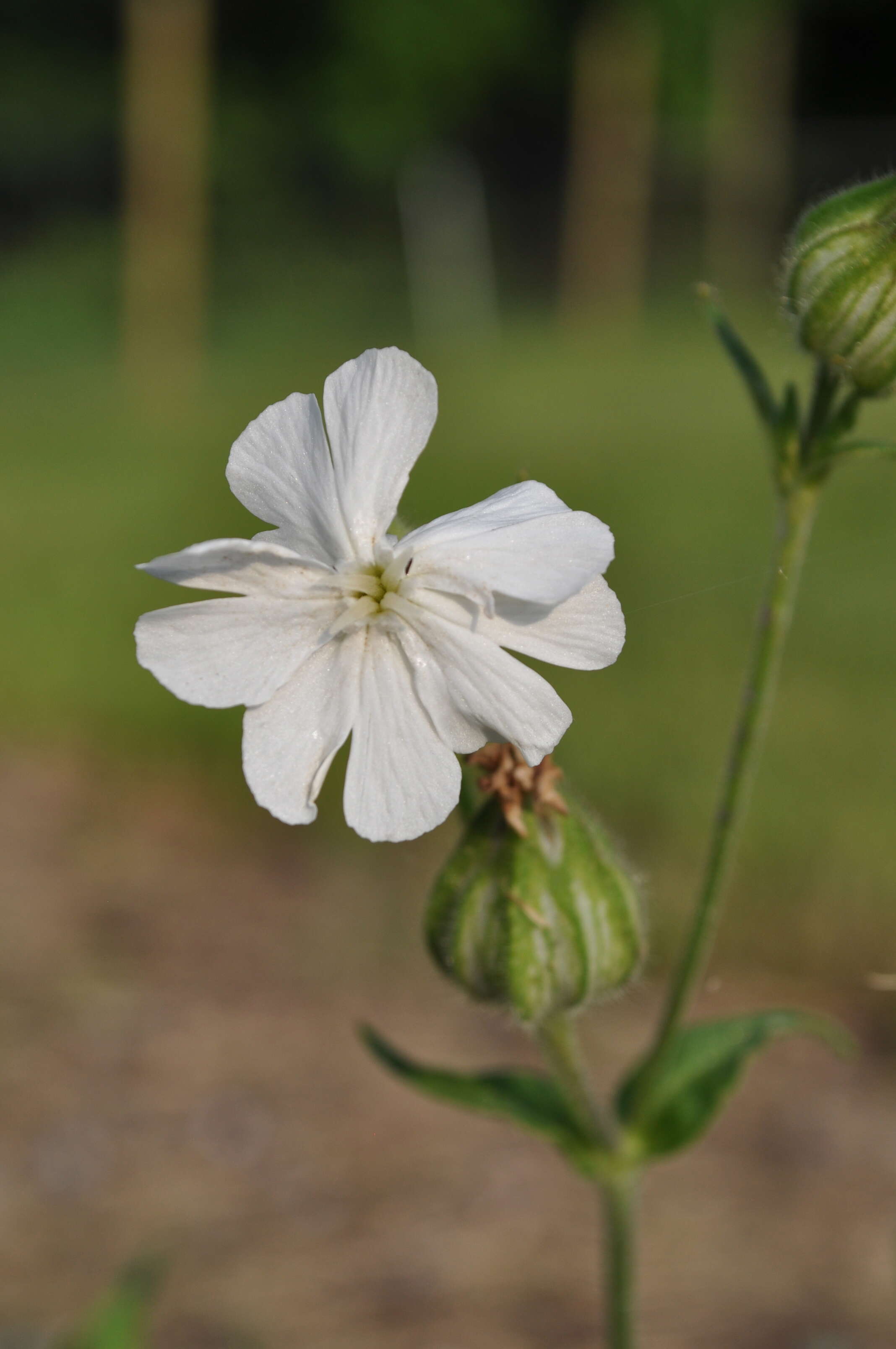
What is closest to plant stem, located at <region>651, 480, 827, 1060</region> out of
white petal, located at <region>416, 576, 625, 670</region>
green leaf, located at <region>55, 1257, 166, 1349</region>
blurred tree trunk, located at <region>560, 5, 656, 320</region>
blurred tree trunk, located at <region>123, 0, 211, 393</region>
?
white petal, located at <region>416, 576, 625, 670</region>

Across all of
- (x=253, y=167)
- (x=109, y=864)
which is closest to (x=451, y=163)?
(x=253, y=167)

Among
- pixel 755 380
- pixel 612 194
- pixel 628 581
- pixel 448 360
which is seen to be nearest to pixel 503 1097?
pixel 755 380

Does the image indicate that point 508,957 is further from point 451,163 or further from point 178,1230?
point 451,163

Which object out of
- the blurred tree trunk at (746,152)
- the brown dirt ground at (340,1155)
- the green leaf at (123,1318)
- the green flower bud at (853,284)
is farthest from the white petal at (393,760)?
the blurred tree trunk at (746,152)

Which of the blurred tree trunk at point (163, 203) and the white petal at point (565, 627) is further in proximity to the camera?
the blurred tree trunk at point (163, 203)

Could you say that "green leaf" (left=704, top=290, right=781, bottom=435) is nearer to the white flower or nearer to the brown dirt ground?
the white flower

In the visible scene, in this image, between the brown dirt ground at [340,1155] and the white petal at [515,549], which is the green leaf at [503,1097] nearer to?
the white petal at [515,549]
